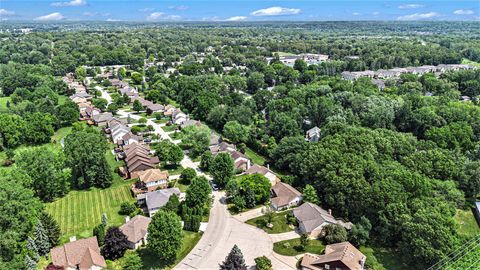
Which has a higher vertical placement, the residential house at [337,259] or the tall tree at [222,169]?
the tall tree at [222,169]

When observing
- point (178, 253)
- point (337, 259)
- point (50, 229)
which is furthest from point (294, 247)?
point (50, 229)

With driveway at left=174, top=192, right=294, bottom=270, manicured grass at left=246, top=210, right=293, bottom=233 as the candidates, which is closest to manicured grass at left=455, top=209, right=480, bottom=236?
manicured grass at left=246, top=210, right=293, bottom=233

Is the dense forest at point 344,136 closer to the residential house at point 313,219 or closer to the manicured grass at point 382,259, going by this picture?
the manicured grass at point 382,259

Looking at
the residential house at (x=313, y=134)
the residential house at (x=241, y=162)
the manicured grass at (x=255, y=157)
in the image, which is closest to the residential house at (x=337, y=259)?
the residential house at (x=241, y=162)

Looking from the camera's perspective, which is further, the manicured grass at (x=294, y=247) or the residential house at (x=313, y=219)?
the residential house at (x=313, y=219)

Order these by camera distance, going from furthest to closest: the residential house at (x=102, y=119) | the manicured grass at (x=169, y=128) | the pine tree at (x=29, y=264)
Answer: the residential house at (x=102, y=119) < the manicured grass at (x=169, y=128) < the pine tree at (x=29, y=264)

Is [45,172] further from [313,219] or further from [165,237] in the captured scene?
[313,219]

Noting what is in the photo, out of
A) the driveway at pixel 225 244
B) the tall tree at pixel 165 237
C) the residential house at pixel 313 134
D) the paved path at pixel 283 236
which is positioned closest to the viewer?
the tall tree at pixel 165 237
